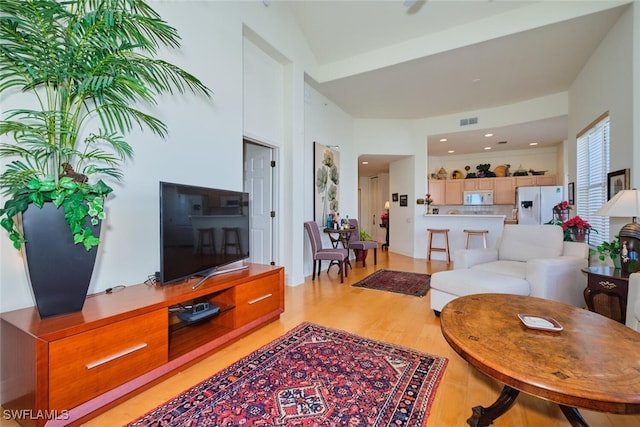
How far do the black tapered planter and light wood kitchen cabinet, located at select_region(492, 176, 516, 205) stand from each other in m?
8.45

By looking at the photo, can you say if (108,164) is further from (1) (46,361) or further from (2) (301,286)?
(2) (301,286)

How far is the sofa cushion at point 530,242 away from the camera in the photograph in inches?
123

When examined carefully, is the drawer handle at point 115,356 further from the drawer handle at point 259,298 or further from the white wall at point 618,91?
the white wall at point 618,91

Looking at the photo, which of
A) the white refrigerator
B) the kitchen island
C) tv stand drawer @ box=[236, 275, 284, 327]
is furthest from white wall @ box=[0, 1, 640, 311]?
the white refrigerator

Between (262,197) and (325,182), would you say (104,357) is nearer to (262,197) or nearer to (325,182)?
(262,197)

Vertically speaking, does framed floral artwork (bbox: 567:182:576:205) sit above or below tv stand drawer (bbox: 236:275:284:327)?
above

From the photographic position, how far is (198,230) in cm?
219

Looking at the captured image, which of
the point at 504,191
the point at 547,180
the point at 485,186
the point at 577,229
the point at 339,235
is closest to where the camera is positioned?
the point at 577,229

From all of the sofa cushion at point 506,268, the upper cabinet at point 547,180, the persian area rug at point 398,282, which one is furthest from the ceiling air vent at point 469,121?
the sofa cushion at point 506,268

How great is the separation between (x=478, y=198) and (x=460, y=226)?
202 cm

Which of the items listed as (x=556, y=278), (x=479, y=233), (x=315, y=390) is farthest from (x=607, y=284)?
(x=479, y=233)

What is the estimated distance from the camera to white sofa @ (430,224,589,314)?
2.52 meters

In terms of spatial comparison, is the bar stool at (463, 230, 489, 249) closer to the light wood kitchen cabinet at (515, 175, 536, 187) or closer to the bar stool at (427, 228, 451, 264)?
the bar stool at (427, 228, 451, 264)

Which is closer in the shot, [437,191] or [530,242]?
[530,242]
